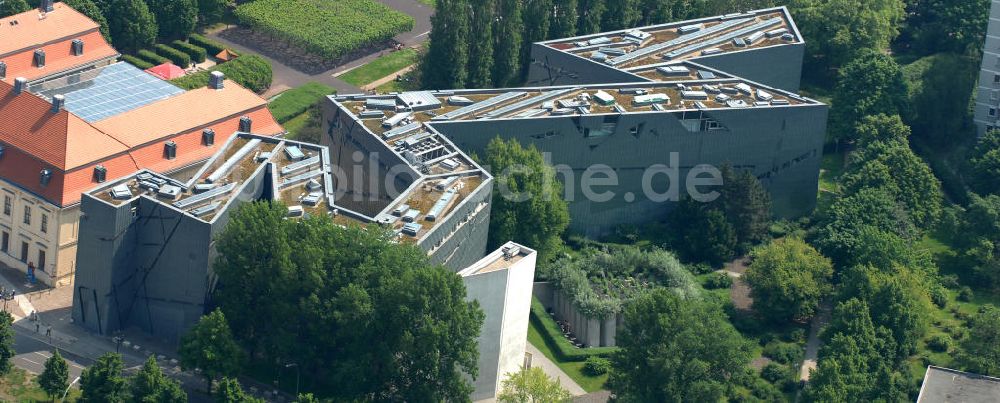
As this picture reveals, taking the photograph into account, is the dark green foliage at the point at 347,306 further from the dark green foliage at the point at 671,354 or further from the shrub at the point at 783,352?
the shrub at the point at 783,352

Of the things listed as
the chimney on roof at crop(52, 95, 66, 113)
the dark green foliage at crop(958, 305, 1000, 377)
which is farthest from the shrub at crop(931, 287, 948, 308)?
the chimney on roof at crop(52, 95, 66, 113)

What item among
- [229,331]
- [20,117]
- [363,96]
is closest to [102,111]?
[20,117]

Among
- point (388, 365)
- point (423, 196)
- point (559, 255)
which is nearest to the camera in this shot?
point (388, 365)

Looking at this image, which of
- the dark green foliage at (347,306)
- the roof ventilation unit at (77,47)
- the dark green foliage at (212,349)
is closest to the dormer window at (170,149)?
the dark green foliage at (347,306)

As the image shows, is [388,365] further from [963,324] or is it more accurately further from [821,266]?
[963,324]

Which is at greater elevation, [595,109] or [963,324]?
[595,109]

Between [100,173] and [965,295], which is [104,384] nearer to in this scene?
[100,173]

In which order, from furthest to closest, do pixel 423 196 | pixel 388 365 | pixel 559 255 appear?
pixel 559 255 < pixel 423 196 < pixel 388 365
